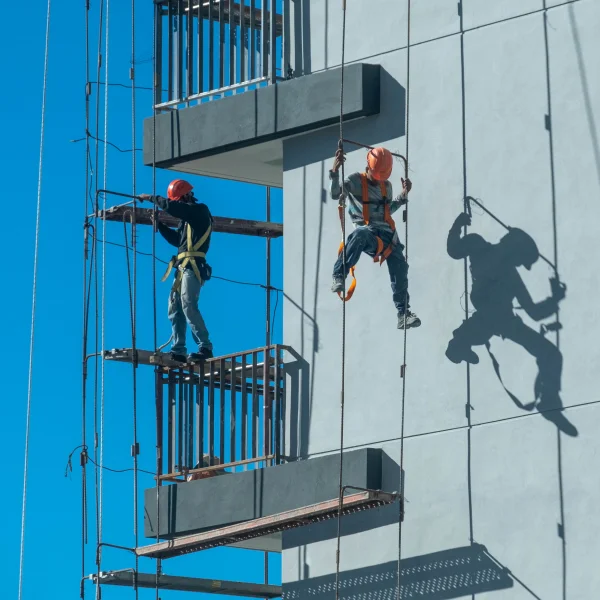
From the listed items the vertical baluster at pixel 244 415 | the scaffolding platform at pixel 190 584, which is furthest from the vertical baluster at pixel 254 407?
the scaffolding platform at pixel 190 584

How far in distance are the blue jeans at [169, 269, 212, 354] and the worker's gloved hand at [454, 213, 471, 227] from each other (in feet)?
12.4

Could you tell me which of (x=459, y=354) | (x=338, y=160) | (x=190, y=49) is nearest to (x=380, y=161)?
(x=338, y=160)

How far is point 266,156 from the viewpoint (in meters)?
29.2

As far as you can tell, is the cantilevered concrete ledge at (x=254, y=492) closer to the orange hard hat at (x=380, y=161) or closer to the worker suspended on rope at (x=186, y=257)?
the worker suspended on rope at (x=186, y=257)

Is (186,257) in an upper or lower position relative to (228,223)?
lower

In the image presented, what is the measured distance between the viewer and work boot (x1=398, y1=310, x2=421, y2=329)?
26.2 meters

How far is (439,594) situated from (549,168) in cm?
495

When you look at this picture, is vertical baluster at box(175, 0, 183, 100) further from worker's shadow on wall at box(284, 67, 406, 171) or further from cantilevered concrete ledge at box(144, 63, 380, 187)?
worker's shadow on wall at box(284, 67, 406, 171)

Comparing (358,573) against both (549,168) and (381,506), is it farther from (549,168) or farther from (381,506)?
(549,168)

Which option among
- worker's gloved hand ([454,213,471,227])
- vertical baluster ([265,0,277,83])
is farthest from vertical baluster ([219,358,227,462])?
vertical baluster ([265,0,277,83])

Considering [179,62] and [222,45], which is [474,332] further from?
[179,62]

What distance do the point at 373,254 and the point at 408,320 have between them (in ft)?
2.98

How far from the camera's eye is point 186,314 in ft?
94.4

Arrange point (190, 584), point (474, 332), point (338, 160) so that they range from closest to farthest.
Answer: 1. point (338, 160)
2. point (474, 332)
3. point (190, 584)
